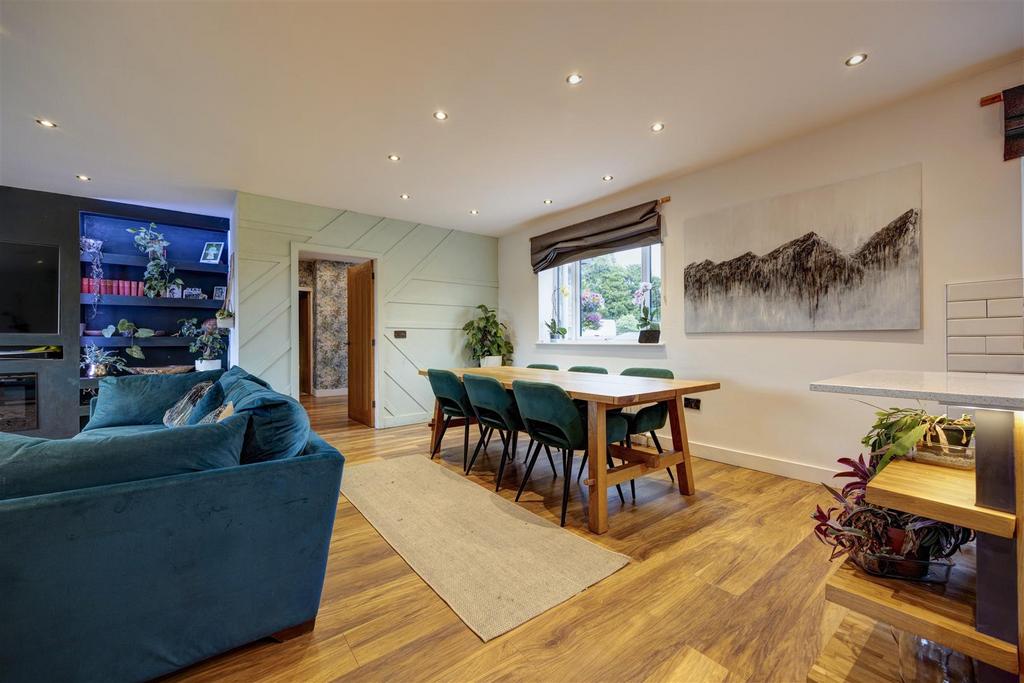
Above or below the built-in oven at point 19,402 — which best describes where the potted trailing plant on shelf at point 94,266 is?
above

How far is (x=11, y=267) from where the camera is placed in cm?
382

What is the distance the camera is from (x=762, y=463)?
3.11 metres

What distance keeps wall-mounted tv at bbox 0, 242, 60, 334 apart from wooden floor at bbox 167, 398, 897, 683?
425cm

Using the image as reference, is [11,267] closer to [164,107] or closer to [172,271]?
[172,271]

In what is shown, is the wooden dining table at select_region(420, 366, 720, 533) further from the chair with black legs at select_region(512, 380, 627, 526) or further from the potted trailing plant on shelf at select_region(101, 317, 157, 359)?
the potted trailing plant on shelf at select_region(101, 317, 157, 359)

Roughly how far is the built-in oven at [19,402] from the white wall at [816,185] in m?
5.84

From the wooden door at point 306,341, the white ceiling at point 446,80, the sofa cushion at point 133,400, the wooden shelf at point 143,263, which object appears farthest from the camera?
the wooden door at point 306,341

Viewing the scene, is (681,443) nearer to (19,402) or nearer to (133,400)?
(133,400)

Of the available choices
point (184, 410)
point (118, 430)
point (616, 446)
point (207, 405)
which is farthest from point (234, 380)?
point (616, 446)

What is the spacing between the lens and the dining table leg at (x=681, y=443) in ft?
8.47

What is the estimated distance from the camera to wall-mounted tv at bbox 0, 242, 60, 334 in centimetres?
378

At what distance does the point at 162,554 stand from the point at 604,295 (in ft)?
13.9

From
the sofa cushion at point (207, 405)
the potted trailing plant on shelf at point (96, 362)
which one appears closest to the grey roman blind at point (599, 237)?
Result: the sofa cushion at point (207, 405)

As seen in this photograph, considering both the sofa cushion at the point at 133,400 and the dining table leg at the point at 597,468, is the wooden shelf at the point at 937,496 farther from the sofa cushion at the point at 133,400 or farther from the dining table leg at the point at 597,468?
the sofa cushion at the point at 133,400
